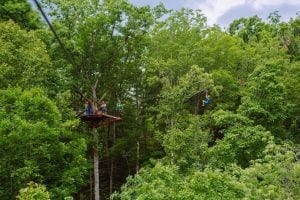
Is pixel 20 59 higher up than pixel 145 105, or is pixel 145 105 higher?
pixel 20 59

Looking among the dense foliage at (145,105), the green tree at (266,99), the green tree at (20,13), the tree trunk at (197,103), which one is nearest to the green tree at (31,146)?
the dense foliage at (145,105)

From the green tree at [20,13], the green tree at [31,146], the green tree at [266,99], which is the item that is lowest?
the green tree at [31,146]

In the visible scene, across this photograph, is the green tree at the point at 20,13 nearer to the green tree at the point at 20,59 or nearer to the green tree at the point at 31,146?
the green tree at the point at 20,59

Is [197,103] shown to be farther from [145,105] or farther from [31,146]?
[31,146]

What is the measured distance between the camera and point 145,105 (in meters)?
28.6

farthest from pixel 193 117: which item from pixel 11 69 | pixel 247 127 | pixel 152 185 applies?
pixel 152 185

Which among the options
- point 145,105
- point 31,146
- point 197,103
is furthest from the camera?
point 145,105

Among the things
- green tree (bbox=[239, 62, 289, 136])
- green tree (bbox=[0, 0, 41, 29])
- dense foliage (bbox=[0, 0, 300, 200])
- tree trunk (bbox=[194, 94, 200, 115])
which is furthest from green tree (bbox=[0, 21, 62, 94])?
green tree (bbox=[239, 62, 289, 136])

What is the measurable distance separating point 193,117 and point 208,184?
405 inches

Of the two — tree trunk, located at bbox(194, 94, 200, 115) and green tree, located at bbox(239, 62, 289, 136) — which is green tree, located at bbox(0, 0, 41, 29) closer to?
tree trunk, located at bbox(194, 94, 200, 115)

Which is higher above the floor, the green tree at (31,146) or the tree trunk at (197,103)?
the tree trunk at (197,103)

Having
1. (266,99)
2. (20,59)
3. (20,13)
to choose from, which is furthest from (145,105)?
(20,59)

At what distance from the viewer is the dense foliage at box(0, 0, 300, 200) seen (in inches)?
615

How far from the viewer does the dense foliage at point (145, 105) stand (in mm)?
15609
